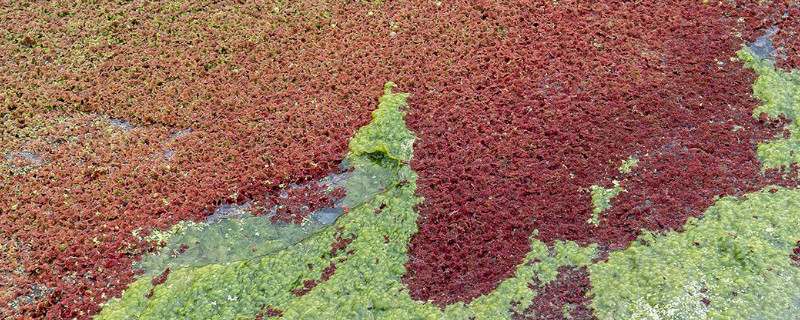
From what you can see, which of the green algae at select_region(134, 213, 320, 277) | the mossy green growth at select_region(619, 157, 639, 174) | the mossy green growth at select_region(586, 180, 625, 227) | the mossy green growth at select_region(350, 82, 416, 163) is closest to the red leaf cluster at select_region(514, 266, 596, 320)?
the mossy green growth at select_region(586, 180, 625, 227)

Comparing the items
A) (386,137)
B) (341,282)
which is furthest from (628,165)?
(341,282)

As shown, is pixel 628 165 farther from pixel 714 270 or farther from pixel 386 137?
pixel 386 137

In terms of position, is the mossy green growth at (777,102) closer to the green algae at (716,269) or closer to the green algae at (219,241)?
the green algae at (716,269)

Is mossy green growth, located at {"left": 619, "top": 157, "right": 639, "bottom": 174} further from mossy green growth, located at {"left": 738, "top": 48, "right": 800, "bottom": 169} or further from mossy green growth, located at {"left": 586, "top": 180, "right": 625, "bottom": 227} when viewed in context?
mossy green growth, located at {"left": 738, "top": 48, "right": 800, "bottom": 169}

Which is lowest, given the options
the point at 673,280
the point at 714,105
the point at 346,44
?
the point at 673,280

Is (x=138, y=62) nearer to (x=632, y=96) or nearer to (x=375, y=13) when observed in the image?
(x=375, y=13)

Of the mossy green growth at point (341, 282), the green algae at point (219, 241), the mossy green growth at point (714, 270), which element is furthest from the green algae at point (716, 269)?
the green algae at point (219, 241)

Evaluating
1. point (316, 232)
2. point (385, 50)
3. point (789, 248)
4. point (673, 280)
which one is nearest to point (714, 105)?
point (789, 248)
